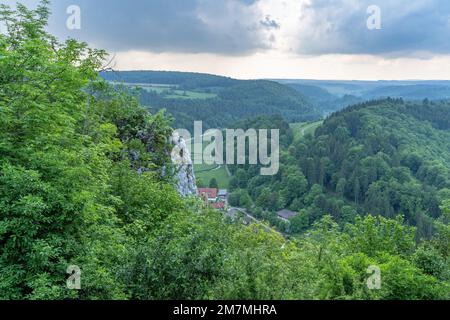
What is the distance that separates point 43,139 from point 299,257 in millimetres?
8785

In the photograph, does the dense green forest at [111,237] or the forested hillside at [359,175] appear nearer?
the dense green forest at [111,237]

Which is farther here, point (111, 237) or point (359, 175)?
point (359, 175)

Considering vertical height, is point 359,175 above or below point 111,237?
below

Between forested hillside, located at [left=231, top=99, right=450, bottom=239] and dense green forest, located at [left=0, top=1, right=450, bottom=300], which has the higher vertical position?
dense green forest, located at [left=0, top=1, right=450, bottom=300]

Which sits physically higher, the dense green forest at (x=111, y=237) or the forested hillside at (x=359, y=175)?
the dense green forest at (x=111, y=237)

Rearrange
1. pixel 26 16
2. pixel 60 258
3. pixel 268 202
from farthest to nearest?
pixel 268 202, pixel 26 16, pixel 60 258

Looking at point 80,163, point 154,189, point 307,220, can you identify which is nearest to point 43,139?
point 80,163

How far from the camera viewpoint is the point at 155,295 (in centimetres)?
1067

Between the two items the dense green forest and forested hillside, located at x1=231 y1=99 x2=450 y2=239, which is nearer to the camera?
the dense green forest

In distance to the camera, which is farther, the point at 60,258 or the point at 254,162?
the point at 254,162

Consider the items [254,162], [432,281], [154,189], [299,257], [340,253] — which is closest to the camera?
[432,281]
